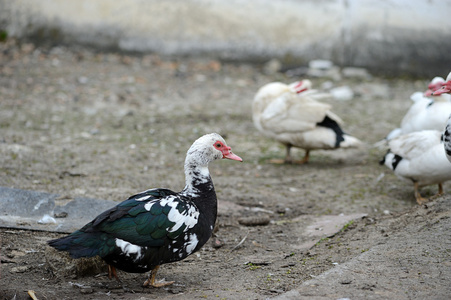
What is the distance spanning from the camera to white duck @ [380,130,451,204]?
15.7ft

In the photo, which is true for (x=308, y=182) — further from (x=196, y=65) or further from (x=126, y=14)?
(x=126, y=14)

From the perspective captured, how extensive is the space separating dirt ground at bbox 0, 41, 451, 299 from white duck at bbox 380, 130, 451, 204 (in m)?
0.27

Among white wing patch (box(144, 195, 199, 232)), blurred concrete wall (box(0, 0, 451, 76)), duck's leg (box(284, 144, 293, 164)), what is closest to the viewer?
white wing patch (box(144, 195, 199, 232))

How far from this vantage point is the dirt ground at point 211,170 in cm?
336

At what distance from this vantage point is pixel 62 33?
10.2 m

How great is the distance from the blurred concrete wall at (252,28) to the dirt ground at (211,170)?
1.04 ft

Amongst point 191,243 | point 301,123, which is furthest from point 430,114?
point 191,243

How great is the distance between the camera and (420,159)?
4.91 m

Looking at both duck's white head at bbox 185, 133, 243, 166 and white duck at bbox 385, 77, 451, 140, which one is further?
white duck at bbox 385, 77, 451, 140

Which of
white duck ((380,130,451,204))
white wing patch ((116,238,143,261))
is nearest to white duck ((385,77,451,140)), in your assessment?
white duck ((380,130,451,204))

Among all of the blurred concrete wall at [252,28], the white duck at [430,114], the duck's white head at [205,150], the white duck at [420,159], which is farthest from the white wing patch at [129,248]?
the blurred concrete wall at [252,28]

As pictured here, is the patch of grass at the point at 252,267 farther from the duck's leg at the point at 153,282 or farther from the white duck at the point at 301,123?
the white duck at the point at 301,123

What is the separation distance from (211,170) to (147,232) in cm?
272

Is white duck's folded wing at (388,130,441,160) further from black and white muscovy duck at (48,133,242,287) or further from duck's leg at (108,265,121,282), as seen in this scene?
duck's leg at (108,265,121,282)
